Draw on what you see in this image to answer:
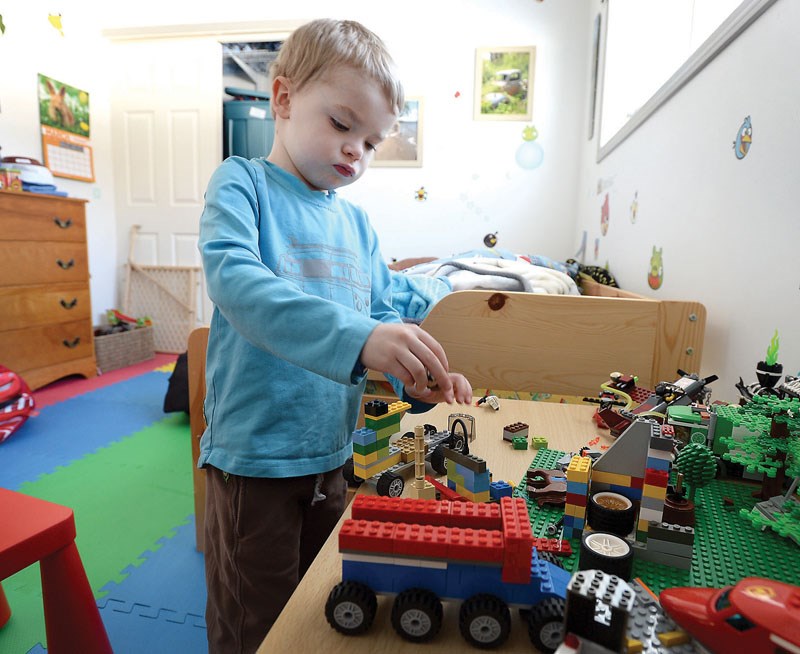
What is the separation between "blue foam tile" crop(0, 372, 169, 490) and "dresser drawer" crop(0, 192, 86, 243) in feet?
2.82

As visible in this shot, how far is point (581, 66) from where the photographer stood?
284 centimetres

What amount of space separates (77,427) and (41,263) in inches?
40.8

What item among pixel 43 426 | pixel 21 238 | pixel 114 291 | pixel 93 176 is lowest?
pixel 43 426

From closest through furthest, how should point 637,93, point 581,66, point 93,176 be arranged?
point 637,93
point 581,66
point 93,176

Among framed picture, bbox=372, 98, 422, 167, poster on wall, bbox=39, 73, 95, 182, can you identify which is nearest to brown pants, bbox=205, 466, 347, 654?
framed picture, bbox=372, 98, 422, 167

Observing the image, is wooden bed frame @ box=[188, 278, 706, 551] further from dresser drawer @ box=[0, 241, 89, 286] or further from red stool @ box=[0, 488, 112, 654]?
dresser drawer @ box=[0, 241, 89, 286]

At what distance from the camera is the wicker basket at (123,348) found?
122 inches

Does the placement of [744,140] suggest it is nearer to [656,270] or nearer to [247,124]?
[656,270]

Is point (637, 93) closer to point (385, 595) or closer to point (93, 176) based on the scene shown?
point (385, 595)

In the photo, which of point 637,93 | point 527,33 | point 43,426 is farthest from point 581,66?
point 43,426

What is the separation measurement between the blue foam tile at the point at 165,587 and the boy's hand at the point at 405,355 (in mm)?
1045

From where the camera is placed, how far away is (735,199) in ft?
2.99

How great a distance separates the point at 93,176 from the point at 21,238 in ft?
3.37

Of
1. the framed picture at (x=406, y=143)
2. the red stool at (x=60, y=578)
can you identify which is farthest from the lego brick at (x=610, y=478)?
the framed picture at (x=406, y=143)
